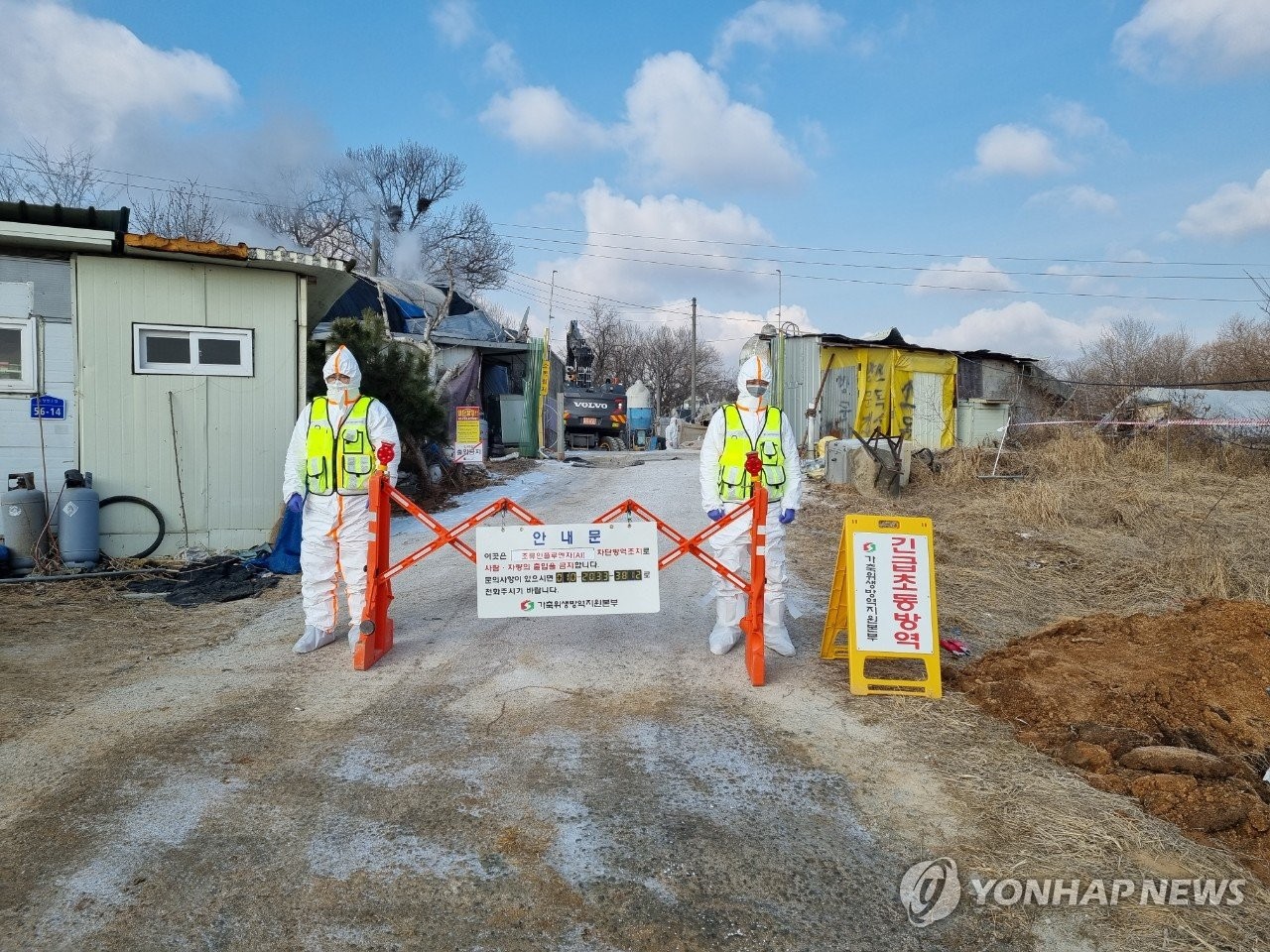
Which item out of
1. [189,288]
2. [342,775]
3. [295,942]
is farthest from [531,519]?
[189,288]

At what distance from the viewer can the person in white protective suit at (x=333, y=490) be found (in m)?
5.55

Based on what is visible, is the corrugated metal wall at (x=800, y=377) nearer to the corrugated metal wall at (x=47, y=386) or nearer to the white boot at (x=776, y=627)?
the white boot at (x=776, y=627)

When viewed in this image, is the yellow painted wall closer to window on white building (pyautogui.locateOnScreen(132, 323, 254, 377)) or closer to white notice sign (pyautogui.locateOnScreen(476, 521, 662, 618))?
window on white building (pyautogui.locateOnScreen(132, 323, 254, 377))

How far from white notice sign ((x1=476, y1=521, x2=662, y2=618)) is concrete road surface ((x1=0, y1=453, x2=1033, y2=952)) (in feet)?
1.48

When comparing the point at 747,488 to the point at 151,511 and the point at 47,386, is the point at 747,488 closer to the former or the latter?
the point at 151,511

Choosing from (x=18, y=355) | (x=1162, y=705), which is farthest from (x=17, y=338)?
(x=1162, y=705)

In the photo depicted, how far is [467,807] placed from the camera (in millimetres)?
3357

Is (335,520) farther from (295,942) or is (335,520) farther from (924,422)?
(924,422)

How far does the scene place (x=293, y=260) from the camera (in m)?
8.72

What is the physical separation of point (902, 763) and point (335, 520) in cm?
389

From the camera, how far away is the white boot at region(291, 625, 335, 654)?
18.3 ft

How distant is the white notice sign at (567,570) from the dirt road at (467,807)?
0.46 metres

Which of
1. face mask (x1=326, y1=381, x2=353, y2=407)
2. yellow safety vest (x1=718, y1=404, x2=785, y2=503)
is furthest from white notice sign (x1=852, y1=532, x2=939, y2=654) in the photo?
face mask (x1=326, y1=381, x2=353, y2=407)

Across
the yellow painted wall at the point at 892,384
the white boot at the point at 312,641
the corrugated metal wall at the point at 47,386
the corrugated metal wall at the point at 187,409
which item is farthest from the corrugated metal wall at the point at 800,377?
the white boot at the point at 312,641
